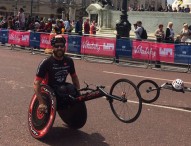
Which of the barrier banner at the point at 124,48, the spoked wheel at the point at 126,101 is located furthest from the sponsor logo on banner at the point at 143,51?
the spoked wheel at the point at 126,101

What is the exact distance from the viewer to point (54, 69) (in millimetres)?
5969

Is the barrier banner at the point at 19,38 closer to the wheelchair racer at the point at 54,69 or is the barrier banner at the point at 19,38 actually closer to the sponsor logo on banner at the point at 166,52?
the sponsor logo on banner at the point at 166,52

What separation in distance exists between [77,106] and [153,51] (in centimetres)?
1020

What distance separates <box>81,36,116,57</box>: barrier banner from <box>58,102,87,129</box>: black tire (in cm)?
1081

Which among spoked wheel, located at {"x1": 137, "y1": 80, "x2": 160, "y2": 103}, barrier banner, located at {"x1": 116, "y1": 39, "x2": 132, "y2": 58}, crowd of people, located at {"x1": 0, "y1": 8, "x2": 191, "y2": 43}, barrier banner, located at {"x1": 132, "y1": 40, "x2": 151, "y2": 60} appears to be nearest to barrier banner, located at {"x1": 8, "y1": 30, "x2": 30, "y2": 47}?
crowd of people, located at {"x1": 0, "y1": 8, "x2": 191, "y2": 43}

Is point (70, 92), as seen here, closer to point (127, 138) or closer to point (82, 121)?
point (82, 121)

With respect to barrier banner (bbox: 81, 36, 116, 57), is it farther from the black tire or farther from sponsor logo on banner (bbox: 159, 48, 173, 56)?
the black tire

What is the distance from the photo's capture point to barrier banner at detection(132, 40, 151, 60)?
1614 centimetres

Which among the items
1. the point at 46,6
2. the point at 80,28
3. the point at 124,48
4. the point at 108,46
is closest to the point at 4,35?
the point at 80,28

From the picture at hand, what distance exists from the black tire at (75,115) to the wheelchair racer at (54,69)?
335 mm

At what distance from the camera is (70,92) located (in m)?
5.99

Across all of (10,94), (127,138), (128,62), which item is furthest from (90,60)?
(127,138)

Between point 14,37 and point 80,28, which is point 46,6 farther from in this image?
point 14,37

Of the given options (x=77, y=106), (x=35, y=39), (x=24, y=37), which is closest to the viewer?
(x=77, y=106)
